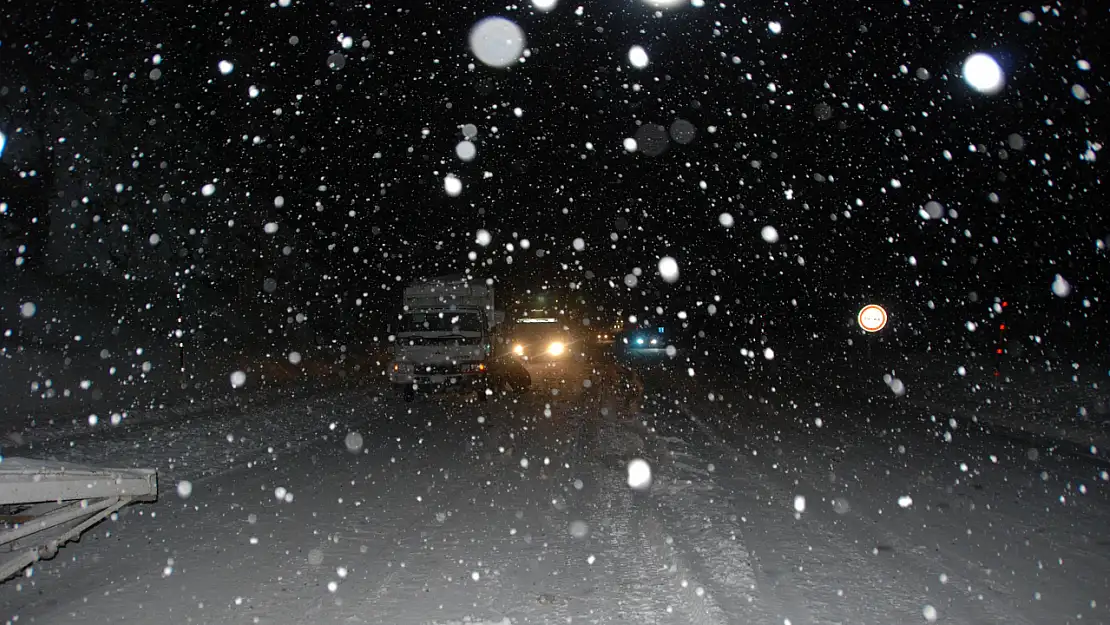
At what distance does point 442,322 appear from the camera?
67.9 feet

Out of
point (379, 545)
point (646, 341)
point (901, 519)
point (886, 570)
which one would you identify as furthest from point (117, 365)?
point (646, 341)

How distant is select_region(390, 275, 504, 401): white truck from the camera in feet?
64.0

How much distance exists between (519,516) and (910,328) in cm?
3245

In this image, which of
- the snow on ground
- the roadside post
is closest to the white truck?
the snow on ground

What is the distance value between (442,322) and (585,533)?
1446cm

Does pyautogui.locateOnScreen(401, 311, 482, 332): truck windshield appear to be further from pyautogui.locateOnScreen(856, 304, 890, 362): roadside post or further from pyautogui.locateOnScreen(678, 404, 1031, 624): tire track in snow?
pyautogui.locateOnScreen(678, 404, 1031, 624): tire track in snow

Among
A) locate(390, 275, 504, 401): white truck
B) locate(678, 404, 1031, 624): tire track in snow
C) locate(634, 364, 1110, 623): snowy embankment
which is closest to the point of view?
locate(678, 404, 1031, 624): tire track in snow

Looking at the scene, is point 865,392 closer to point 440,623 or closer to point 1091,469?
point 1091,469

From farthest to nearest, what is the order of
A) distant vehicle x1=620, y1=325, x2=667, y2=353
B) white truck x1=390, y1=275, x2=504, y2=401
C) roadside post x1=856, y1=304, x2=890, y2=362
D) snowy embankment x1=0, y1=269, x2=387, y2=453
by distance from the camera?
1. distant vehicle x1=620, y1=325, x2=667, y2=353
2. white truck x1=390, y1=275, x2=504, y2=401
3. roadside post x1=856, y1=304, x2=890, y2=362
4. snowy embankment x1=0, y1=269, x2=387, y2=453

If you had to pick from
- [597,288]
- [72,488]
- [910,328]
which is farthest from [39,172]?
[597,288]

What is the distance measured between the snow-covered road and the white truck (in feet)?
22.0

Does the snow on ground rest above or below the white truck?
below

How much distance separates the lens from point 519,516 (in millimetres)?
7324

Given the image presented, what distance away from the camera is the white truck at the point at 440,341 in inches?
768
